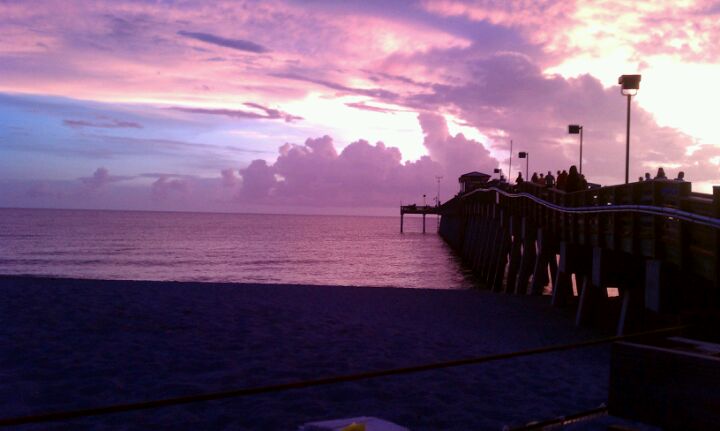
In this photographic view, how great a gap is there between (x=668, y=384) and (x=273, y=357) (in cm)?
596

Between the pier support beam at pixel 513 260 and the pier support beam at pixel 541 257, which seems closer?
the pier support beam at pixel 541 257

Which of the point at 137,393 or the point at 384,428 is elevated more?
the point at 384,428

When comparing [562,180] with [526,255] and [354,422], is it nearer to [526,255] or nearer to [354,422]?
[526,255]

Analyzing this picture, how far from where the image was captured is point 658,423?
18.3 feet

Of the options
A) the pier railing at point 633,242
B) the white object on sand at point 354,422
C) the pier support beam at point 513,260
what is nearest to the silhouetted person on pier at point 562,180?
the pier railing at point 633,242

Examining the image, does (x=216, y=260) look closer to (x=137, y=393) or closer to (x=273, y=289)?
(x=273, y=289)

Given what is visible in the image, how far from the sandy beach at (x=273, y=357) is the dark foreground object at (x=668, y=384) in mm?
661

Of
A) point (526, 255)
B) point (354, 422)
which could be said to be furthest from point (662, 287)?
point (526, 255)

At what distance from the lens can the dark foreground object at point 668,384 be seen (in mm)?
5277

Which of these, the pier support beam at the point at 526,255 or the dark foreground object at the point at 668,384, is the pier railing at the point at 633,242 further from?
the dark foreground object at the point at 668,384

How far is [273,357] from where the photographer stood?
992 centimetres

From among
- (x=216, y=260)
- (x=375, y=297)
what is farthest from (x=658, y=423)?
(x=216, y=260)

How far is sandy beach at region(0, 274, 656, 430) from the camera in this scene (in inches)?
287

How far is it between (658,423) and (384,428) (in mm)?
2666
